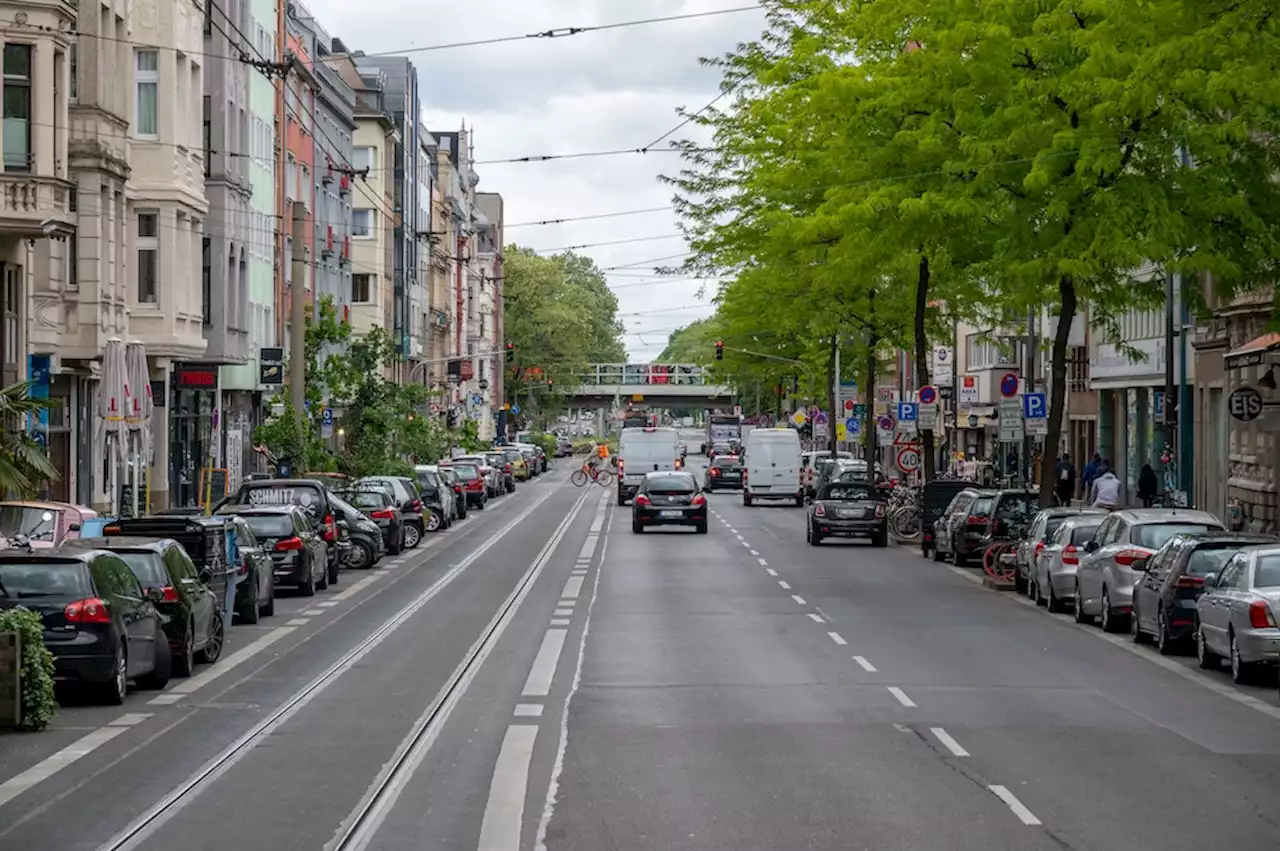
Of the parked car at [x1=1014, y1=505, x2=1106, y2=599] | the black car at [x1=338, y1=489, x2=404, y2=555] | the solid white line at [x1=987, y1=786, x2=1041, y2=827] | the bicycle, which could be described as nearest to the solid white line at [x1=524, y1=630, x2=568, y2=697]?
the solid white line at [x1=987, y1=786, x2=1041, y2=827]

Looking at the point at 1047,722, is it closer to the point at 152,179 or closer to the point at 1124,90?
the point at 1124,90

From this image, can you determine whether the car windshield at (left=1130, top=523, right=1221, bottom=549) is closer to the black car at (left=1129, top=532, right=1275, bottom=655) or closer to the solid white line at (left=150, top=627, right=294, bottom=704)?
the black car at (left=1129, top=532, right=1275, bottom=655)

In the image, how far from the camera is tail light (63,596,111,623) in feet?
63.8

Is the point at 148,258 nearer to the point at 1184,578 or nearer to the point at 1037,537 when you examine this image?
the point at 1037,537

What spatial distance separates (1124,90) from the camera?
101 ft

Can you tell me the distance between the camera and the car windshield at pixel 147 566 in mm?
21812

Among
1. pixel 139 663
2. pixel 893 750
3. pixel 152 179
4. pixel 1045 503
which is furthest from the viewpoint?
pixel 152 179

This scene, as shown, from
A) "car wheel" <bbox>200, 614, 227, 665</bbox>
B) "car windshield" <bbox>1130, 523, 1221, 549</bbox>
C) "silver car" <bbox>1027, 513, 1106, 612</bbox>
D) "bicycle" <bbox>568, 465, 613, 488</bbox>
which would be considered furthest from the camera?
"bicycle" <bbox>568, 465, 613, 488</bbox>

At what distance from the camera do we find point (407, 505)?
5238 cm

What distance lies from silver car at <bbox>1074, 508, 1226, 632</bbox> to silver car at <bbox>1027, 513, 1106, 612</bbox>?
1.19m

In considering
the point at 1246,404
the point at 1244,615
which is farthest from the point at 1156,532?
the point at 1246,404

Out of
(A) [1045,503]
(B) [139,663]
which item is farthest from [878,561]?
(B) [139,663]

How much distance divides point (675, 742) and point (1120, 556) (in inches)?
527

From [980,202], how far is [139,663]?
1900 cm
